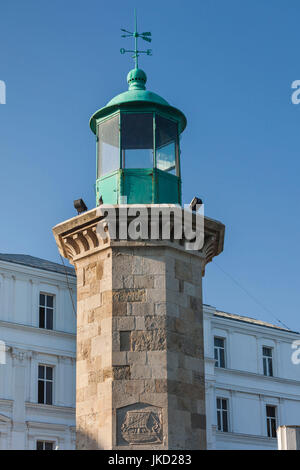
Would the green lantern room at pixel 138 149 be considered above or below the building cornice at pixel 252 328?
below

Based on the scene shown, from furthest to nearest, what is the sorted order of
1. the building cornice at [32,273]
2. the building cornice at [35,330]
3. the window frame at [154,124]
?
the building cornice at [32,273] < the building cornice at [35,330] < the window frame at [154,124]

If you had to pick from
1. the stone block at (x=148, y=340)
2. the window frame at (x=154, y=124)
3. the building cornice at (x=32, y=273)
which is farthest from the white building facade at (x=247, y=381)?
the stone block at (x=148, y=340)

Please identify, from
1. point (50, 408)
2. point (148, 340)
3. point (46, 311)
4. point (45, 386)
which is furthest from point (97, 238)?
point (46, 311)

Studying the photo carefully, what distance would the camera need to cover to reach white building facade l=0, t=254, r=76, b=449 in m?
30.2

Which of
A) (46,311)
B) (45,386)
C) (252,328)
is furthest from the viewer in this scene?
(252,328)

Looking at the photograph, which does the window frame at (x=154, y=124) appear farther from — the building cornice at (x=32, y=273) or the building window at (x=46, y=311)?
the building window at (x=46, y=311)

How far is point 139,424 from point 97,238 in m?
3.08

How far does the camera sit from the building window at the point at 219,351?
37688 millimetres

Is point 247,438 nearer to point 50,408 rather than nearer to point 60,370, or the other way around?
point 60,370

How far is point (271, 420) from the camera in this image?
3891 cm

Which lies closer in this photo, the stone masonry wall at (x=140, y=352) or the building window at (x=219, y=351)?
the stone masonry wall at (x=140, y=352)

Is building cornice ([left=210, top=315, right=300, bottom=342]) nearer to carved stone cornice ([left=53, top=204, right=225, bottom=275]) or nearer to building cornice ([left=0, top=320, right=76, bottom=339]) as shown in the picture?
building cornice ([left=0, top=320, right=76, bottom=339])

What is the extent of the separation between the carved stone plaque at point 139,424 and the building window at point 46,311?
20237 mm

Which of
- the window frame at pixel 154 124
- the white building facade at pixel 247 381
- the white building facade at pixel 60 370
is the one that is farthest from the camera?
the white building facade at pixel 247 381
